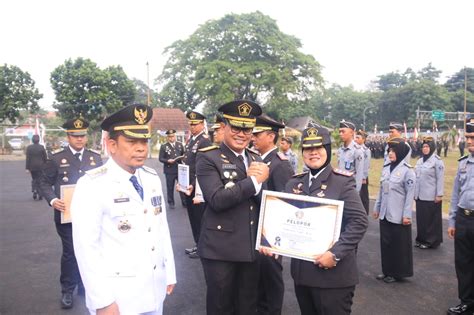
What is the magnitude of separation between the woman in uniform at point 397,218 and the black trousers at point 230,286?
9.33 feet

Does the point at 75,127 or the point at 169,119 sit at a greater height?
the point at 169,119

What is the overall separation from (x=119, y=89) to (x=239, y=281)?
31.0m

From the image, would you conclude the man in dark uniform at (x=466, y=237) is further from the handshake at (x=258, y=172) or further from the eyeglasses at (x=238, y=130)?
the eyeglasses at (x=238, y=130)

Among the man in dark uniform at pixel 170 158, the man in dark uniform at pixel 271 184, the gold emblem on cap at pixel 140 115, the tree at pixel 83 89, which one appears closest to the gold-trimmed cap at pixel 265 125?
the man in dark uniform at pixel 271 184

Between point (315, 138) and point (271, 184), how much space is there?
1.13m

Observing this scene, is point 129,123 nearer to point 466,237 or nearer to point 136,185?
point 136,185

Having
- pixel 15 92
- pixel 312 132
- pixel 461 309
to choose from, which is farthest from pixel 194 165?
pixel 15 92

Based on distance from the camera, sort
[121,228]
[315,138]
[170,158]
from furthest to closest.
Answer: [170,158] < [315,138] < [121,228]

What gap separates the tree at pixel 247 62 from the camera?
118 feet

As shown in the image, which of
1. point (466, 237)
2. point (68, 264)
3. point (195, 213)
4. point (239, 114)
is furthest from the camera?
point (195, 213)

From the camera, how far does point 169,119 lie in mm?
43375

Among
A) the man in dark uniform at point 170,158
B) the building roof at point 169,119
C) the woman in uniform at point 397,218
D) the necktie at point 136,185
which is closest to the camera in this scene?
the necktie at point 136,185

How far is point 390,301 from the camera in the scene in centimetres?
451

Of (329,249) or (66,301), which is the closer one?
(329,249)
